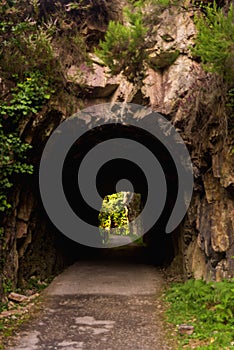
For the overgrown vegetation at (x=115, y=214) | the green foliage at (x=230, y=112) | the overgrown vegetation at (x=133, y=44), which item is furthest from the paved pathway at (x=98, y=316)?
the overgrown vegetation at (x=115, y=214)

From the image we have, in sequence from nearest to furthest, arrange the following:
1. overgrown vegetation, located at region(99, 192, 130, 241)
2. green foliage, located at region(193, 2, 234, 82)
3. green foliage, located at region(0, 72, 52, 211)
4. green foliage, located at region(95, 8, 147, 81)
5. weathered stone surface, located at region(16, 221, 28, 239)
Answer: green foliage, located at region(193, 2, 234, 82) < green foliage, located at region(95, 8, 147, 81) < green foliage, located at region(0, 72, 52, 211) < weathered stone surface, located at region(16, 221, 28, 239) < overgrown vegetation, located at region(99, 192, 130, 241)

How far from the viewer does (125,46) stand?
7.89 meters

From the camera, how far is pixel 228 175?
6.71 metres

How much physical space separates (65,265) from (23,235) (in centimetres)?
426

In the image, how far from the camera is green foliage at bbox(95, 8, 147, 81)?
24.5ft

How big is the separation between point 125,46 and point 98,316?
6.10 meters

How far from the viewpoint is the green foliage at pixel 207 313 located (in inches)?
197

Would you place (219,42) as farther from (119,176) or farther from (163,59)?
(119,176)

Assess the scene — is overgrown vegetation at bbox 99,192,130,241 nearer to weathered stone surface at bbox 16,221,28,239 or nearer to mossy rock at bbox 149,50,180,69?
weathered stone surface at bbox 16,221,28,239

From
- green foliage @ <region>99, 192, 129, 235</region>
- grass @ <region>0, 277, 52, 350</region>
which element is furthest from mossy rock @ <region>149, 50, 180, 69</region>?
green foliage @ <region>99, 192, 129, 235</region>

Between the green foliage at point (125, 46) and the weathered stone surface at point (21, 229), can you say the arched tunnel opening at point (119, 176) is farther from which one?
the weathered stone surface at point (21, 229)

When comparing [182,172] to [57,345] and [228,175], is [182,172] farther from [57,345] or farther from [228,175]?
[57,345]

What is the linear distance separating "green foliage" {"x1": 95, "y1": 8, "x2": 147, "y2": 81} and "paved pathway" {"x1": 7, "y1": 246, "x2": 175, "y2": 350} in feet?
18.6

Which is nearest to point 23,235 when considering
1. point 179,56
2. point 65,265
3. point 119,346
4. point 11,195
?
point 11,195
